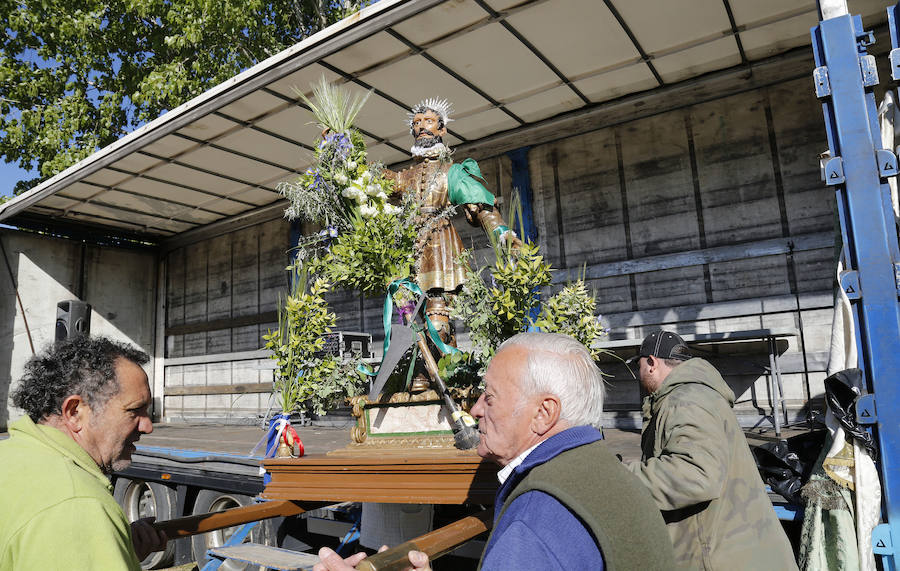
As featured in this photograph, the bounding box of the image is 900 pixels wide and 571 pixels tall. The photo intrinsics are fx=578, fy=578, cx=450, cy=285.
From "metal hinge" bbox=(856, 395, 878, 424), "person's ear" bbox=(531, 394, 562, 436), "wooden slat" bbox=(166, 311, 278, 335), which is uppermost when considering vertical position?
"wooden slat" bbox=(166, 311, 278, 335)

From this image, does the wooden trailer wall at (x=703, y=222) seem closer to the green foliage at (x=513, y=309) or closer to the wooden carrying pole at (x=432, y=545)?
the green foliage at (x=513, y=309)

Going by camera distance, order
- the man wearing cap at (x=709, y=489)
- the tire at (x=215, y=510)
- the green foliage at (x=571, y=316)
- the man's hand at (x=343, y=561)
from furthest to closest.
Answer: the tire at (x=215, y=510) → the green foliage at (x=571, y=316) → the man wearing cap at (x=709, y=489) → the man's hand at (x=343, y=561)

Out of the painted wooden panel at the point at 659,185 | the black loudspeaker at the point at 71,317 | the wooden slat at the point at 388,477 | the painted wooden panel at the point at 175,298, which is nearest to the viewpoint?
the wooden slat at the point at 388,477

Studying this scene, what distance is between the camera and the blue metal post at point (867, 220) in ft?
8.05

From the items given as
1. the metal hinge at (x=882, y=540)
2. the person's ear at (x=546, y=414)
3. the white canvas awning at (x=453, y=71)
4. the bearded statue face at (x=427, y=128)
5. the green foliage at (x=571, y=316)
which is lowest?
the metal hinge at (x=882, y=540)

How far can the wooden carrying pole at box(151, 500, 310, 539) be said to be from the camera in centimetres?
221

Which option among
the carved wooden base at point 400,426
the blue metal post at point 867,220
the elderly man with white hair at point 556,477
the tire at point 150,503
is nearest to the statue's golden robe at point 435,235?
the carved wooden base at point 400,426

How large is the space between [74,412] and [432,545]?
1.08 metres

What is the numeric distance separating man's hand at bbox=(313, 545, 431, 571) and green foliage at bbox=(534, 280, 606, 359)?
1.43 meters

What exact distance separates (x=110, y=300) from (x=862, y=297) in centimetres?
1360

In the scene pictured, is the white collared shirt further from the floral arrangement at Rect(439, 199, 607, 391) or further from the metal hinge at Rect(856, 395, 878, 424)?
the metal hinge at Rect(856, 395, 878, 424)

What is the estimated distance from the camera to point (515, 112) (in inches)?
298

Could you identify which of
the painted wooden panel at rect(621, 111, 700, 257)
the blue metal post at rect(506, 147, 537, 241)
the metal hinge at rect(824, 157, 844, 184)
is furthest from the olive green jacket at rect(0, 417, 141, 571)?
the blue metal post at rect(506, 147, 537, 241)

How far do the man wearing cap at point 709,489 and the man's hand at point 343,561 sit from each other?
1001 mm
